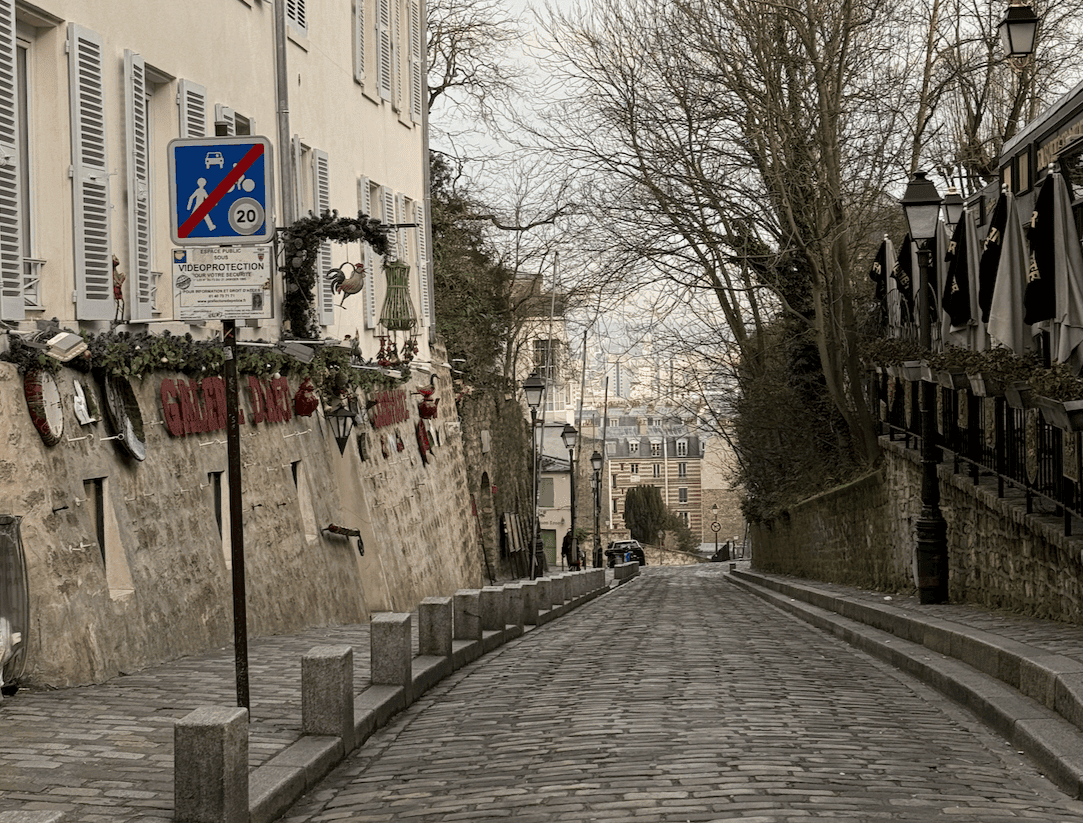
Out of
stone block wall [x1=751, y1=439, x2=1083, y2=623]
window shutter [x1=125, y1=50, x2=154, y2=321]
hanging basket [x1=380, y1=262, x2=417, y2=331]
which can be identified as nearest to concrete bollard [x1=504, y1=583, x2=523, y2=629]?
stone block wall [x1=751, y1=439, x2=1083, y2=623]

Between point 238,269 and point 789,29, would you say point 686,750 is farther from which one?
point 789,29

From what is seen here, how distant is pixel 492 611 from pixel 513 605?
1.27 metres

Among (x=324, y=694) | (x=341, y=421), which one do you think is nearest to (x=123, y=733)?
(x=324, y=694)

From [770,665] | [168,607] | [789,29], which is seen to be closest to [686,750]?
[770,665]

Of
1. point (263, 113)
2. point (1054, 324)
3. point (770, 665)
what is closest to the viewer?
point (770, 665)

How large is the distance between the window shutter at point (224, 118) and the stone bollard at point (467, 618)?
17.9ft

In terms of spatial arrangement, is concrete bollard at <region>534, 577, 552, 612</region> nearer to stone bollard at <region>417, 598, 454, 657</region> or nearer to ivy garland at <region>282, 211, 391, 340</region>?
ivy garland at <region>282, 211, 391, 340</region>

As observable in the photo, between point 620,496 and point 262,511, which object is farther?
point 620,496

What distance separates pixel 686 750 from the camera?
26.2ft

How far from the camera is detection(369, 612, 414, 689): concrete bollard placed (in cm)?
1005

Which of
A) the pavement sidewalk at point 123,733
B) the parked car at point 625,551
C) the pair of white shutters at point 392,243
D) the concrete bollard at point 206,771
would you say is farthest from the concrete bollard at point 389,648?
the parked car at point 625,551

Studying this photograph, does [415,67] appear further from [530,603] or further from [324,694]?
[324,694]

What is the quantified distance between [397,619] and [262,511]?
216 inches

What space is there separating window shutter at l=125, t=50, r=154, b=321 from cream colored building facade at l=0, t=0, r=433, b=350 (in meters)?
0.01
